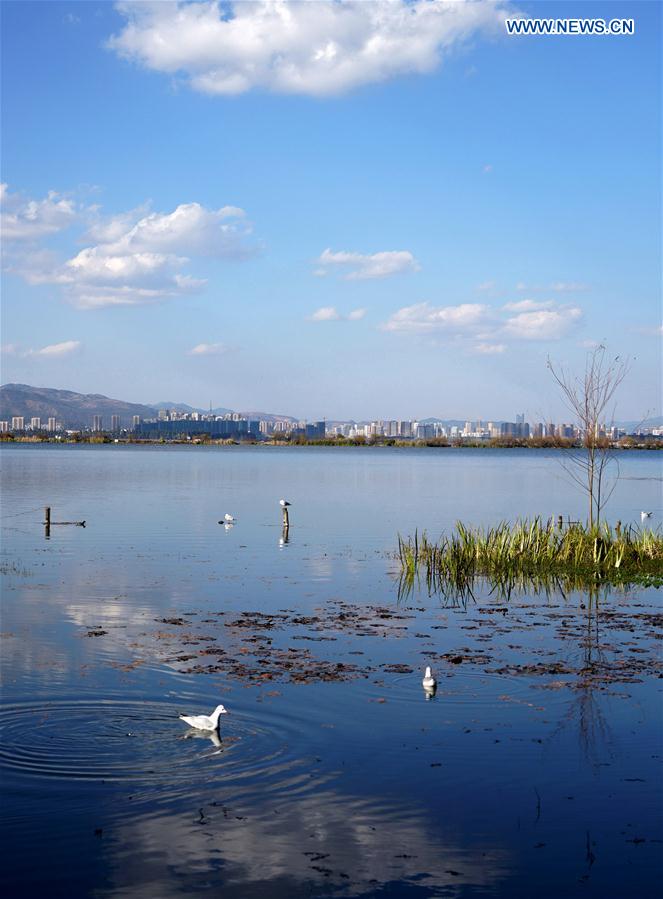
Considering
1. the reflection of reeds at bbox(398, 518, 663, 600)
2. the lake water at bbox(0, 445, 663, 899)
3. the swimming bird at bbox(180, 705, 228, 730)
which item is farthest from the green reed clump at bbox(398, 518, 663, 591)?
the swimming bird at bbox(180, 705, 228, 730)

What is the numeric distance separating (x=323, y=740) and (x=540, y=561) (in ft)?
62.0

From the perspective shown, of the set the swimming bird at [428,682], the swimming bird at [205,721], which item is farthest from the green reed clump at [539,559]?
the swimming bird at [205,721]

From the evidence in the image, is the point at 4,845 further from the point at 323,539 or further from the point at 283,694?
the point at 323,539

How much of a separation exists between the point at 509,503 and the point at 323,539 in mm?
26286

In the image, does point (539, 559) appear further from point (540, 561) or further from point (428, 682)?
point (428, 682)

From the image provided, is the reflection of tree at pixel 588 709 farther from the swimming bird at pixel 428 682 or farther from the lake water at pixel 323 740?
the swimming bird at pixel 428 682

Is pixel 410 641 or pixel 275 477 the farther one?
pixel 275 477

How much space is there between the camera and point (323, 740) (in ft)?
45.1

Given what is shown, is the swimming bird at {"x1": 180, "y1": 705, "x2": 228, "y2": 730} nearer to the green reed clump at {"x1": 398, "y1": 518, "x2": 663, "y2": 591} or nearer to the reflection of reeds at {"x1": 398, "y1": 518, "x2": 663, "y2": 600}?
the reflection of reeds at {"x1": 398, "y1": 518, "x2": 663, "y2": 600}

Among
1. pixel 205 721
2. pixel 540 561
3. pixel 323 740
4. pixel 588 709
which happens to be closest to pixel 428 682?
pixel 588 709

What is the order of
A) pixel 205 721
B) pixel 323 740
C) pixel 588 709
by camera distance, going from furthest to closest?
pixel 588 709, pixel 323 740, pixel 205 721

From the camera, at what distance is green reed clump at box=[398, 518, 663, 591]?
30.3 metres

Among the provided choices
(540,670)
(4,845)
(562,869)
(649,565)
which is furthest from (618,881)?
(649,565)

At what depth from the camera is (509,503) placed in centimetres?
6506
